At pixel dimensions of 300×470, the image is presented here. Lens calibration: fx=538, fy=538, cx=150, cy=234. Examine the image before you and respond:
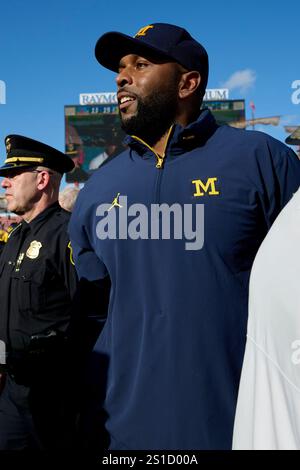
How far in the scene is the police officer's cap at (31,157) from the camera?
14.1ft

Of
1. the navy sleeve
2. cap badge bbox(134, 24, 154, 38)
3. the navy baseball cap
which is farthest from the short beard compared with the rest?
the navy sleeve

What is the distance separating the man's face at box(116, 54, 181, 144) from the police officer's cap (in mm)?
2125

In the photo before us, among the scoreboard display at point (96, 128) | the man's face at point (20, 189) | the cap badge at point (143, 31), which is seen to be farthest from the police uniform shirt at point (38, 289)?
the scoreboard display at point (96, 128)

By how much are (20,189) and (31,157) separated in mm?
337

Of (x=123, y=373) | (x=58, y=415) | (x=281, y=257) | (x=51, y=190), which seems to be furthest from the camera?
(x=51, y=190)

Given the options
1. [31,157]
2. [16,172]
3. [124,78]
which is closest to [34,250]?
[16,172]

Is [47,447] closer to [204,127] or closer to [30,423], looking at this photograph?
[30,423]

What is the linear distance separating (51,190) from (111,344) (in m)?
2.35

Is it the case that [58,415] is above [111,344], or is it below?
below

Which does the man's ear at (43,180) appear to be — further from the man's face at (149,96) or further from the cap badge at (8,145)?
the man's face at (149,96)

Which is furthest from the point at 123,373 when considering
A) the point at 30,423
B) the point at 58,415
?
the point at 30,423

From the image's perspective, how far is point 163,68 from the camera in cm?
226

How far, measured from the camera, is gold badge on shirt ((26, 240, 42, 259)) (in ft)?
12.5

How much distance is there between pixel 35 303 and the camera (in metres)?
3.61
